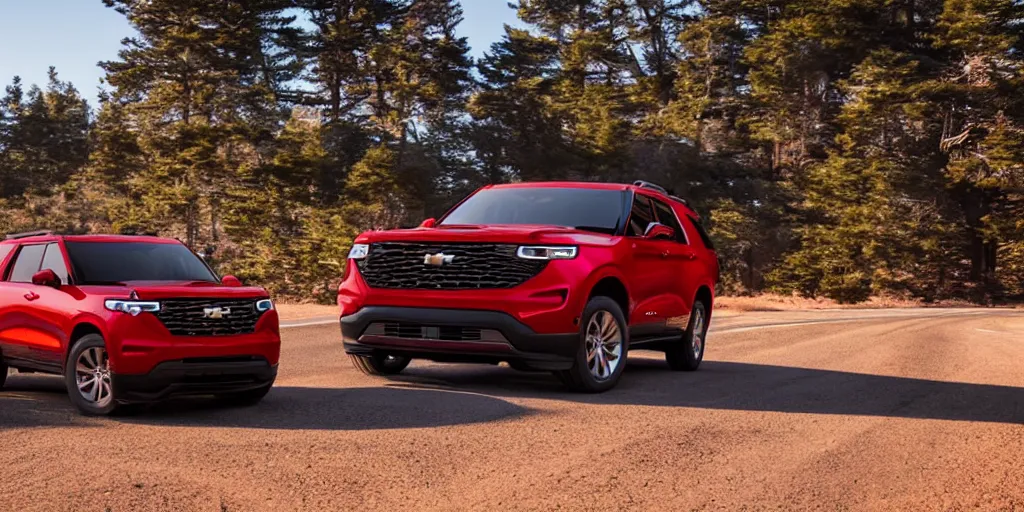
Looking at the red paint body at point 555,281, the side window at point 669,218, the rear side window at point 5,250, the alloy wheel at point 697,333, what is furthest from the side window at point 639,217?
the rear side window at point 5,250

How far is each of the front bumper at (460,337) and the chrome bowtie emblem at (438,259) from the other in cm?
41

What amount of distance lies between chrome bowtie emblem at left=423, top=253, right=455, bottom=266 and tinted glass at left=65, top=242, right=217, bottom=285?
6.10 feet

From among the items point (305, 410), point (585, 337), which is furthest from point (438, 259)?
Result: point (305, 410)

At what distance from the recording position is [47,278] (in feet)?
28.5

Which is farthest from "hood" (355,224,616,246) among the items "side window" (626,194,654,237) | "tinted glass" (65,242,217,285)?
"tinted glass" (65,242,217,285)

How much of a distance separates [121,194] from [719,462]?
222 feet

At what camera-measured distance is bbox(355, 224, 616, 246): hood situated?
940 cm

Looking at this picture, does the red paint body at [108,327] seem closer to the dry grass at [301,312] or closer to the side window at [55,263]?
the side window at [55,263]

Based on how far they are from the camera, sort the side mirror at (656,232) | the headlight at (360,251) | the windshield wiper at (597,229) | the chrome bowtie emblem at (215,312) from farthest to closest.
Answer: the side mirror at (656,232) → the windshield wiper at (597,229) → the headlight at (360,251) → the chrome bowtie emblem at (215,312)

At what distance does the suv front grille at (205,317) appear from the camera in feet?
26.9

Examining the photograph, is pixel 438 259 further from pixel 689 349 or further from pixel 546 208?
pixel 689 349

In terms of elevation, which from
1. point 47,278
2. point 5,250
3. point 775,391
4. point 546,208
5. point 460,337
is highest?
point 546,208

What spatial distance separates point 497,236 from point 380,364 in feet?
7.56

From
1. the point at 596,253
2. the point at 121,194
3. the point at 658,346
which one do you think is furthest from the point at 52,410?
the point at 121,194
